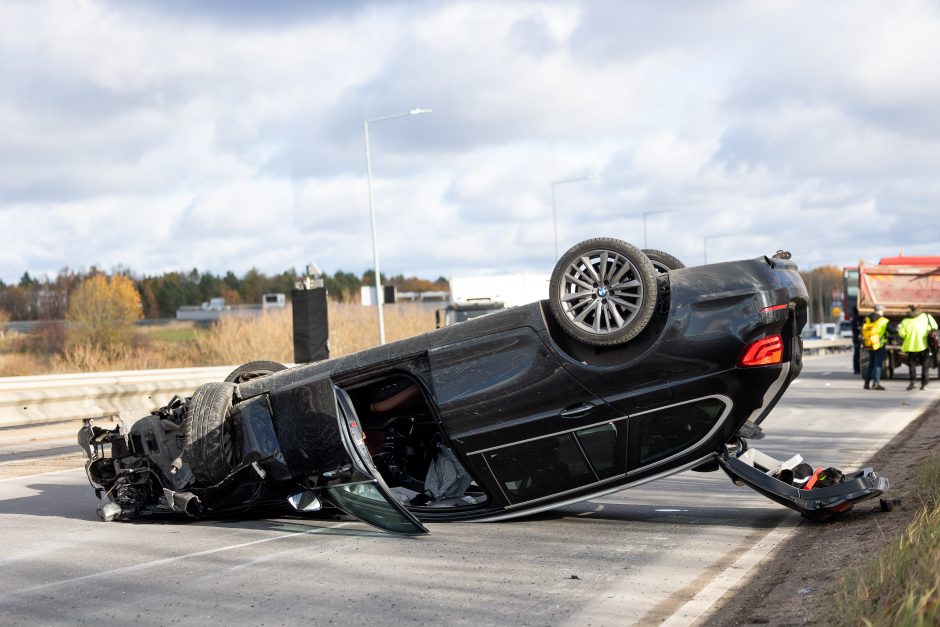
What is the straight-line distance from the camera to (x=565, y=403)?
732 cm

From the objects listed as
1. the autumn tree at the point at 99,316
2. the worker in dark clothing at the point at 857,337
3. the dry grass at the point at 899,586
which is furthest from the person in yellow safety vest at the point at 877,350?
the autumn tree at the point at 99,316

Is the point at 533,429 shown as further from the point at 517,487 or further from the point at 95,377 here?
the point at 95,377

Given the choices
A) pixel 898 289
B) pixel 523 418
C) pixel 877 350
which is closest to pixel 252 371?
pixel 523 418

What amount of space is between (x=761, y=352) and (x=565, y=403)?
1396mm

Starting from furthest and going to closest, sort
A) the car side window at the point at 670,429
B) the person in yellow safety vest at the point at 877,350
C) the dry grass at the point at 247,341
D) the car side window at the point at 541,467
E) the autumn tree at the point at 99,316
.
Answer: the autumn tree at the point at 99,316 → the dry grass at the point at 247,341 → the person in yellow safety vest at the point at 877,350 → the car side window at the point at 541,467 → the car side window at the point at 670,429

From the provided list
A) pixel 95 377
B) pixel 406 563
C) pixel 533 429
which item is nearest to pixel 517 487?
pixel 533 429

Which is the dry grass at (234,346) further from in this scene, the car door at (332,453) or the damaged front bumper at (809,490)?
the damaged front bumper at (809,490)

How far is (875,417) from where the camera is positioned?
16062 mm

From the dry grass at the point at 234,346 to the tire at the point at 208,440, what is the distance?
23664 millimetres

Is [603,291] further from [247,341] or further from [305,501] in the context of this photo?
[247,341]

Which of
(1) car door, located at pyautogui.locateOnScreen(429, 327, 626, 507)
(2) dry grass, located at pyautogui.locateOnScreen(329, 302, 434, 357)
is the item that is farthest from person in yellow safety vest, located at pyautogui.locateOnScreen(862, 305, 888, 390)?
(2) dry grass, located at pyautogui.locateOnScreen(329, 302, 434, 357)

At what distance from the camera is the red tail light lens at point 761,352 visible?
710cm

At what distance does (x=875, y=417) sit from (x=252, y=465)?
1130 cm

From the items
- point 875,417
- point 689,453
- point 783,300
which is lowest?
point 875,417
